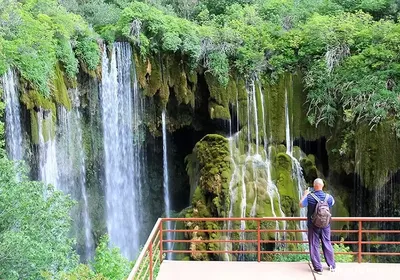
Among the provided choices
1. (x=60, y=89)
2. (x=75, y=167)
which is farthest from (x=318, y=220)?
(x=75, y=167)

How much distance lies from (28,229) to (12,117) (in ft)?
17.3

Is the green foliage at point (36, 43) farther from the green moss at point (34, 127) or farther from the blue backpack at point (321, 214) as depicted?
the blue backpack at point (321, 214)

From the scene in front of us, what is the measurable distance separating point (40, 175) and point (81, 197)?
10.2 ft

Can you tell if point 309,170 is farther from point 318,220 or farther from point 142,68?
point 318,220

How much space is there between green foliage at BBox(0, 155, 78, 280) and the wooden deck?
10.6 ft

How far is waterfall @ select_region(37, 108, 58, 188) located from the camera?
14742 mm

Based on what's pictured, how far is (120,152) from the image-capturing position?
59.4 feet

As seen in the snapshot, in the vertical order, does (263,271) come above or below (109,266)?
above

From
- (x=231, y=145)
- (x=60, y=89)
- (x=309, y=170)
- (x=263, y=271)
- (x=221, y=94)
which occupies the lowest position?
(x=263, y=271)

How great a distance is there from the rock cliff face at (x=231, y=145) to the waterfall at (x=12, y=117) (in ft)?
0.83

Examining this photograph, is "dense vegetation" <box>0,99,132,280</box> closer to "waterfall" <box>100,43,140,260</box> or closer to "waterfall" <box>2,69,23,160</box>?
"waterfall" <box>2,69,23,160</box>

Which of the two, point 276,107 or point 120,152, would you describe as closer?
point 276,107

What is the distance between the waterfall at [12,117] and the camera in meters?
13.5

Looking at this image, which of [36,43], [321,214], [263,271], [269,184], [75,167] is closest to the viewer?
[321,214]
